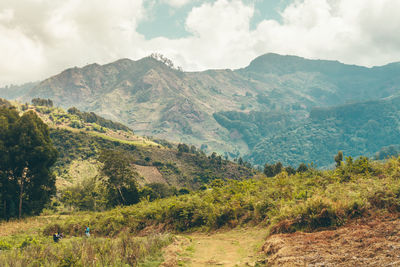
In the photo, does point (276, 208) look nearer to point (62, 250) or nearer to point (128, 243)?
point (128, 243)

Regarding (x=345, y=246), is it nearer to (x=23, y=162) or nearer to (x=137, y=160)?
(x=23, y=162)

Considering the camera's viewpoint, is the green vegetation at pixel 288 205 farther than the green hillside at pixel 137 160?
No

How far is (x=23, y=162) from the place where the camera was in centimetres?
3575

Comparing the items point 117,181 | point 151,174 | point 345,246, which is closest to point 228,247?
point 345,246

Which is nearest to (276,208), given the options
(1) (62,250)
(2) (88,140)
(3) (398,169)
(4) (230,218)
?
(4) (230,218)

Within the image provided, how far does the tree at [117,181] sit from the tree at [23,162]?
30.0 ft

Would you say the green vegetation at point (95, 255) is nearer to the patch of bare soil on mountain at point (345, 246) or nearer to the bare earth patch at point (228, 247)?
the bare earth patch at point (228, 247)

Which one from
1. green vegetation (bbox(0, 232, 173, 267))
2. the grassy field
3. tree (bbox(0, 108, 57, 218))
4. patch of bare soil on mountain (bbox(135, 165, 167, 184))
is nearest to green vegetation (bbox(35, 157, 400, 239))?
the grassy field

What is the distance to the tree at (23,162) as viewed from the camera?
35.1m

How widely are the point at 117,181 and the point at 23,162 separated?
15.0 metres

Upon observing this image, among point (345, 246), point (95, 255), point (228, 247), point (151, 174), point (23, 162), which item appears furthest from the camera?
point (151, 174)

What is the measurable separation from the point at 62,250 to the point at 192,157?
168 meters

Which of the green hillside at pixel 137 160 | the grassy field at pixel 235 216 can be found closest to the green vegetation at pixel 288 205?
the grassy field at pixel 235 216

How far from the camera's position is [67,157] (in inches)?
5044
